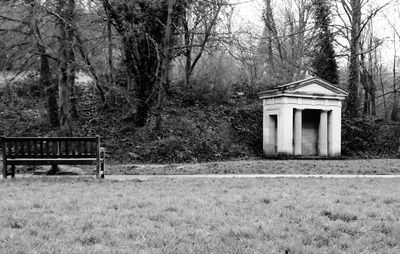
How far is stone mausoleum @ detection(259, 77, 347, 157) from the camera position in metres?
19.8

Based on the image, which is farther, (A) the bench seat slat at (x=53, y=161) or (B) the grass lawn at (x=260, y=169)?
(B) the grass lawn at (x=260, y=169)

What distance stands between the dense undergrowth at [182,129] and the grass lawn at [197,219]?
940cm

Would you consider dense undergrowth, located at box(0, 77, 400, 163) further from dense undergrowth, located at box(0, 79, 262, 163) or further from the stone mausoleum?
the stone mausoleum

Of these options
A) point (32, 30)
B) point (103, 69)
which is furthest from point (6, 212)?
point (103, 69)

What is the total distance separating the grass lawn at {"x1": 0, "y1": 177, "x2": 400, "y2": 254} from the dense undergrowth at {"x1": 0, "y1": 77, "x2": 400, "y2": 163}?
9.40 meters

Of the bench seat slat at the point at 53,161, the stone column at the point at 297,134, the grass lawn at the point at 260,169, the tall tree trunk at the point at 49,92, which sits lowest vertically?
the grass lawn at the point at 260,169

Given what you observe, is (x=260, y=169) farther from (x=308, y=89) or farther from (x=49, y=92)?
(x=49, y=92)

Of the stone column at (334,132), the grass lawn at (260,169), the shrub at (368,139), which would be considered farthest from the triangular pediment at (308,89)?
the grass lawn at (260,169)

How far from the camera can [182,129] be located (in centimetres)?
2088

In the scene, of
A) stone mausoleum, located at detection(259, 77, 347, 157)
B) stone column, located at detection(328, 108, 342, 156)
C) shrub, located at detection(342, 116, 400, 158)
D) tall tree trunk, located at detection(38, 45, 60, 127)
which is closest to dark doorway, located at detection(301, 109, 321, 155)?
stone mausoleum, located at detection(259, 77, 347, 157)

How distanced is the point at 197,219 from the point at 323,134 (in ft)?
54.5

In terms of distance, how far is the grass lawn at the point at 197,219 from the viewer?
4.48m

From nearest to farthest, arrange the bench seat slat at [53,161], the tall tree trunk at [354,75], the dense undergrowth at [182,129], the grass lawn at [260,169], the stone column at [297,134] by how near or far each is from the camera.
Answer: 1. the bench seat slat at [53,161]
2. the grass lawn at [260,169]
3. the dense undergrowth at [182,129]
4. the stone column at [297,134]
5. the tall tree trunk at [354,75]

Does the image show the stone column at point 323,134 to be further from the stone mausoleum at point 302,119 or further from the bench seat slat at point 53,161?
the bench seat slat at point 53,161
